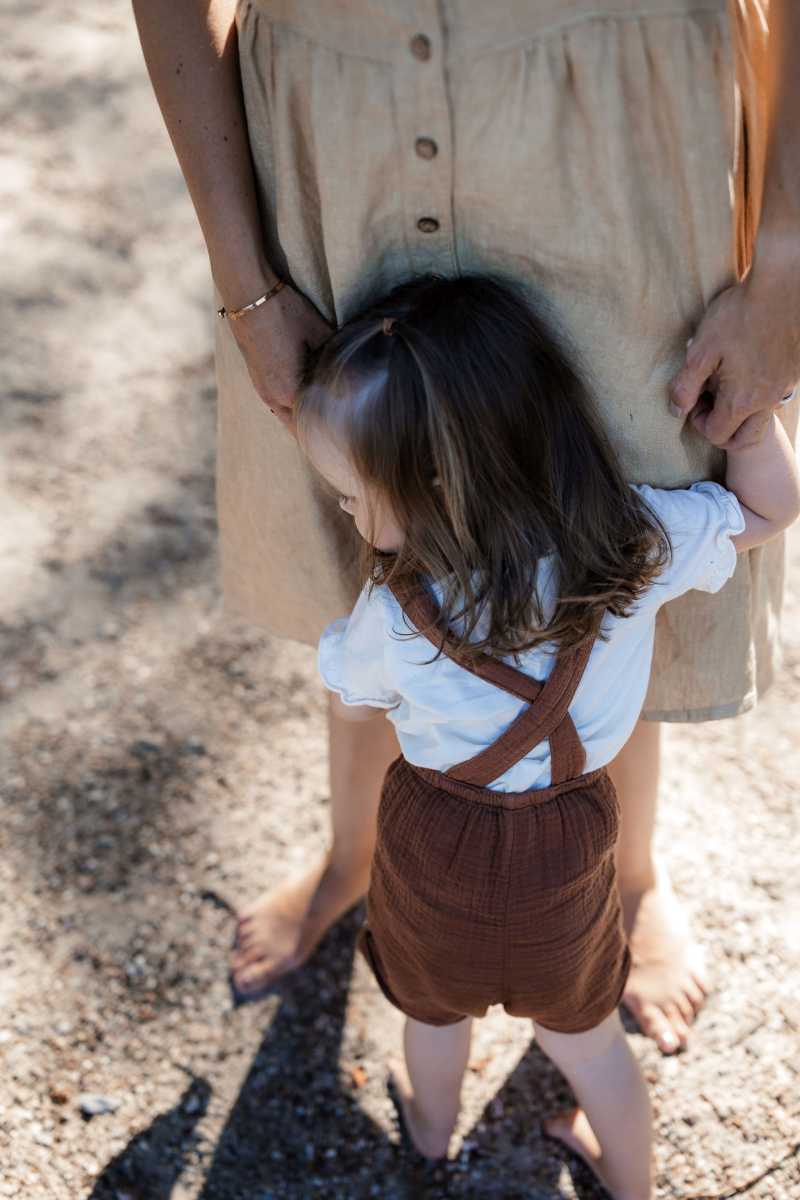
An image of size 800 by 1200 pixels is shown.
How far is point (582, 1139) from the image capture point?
153cm

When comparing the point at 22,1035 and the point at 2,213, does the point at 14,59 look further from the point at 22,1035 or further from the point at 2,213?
the point at 22,1035

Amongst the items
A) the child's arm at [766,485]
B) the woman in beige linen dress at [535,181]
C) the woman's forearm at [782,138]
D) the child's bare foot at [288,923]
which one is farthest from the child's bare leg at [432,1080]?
the woman's forearm at [782,138]

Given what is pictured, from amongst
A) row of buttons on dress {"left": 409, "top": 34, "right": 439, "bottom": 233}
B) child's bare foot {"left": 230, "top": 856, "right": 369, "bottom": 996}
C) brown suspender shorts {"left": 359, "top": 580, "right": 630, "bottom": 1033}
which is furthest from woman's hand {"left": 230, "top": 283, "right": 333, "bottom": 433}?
child's bare foot {"left": 230, "top": 856, "right": 369, "bottom": 996}

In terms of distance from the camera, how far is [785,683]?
211 cm

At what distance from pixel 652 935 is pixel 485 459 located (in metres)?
0.96

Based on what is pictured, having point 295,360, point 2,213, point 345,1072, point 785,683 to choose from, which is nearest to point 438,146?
point 295,360

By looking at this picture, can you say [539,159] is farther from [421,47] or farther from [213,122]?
[213,122]

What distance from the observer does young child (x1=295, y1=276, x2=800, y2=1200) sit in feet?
3.41

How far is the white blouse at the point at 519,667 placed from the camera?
1.12 m

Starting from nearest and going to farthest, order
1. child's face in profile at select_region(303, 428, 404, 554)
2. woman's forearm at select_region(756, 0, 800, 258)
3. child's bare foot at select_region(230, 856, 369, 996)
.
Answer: woman's forearm at select_region(756, 0, 800, 258)
child's face in profile at select_region(303, 428, 404, 554)
child's bare foot at select_region(230, 856, 369, 996)

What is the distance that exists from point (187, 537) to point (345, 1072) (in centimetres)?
112

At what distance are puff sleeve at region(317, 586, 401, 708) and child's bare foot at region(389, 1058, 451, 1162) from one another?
66 cm

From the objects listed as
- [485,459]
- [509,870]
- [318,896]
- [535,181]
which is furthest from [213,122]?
[318,896]

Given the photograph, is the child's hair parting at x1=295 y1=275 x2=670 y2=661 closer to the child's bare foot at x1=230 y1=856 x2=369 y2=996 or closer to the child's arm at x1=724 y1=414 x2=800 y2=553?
the child's arm at x1=724 y1=414 x2=800 y2=553
